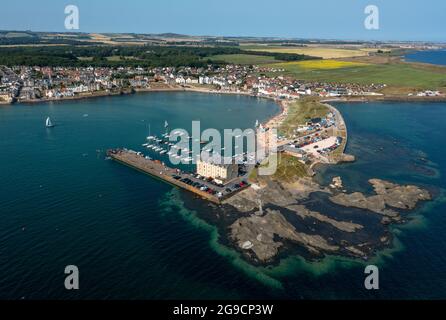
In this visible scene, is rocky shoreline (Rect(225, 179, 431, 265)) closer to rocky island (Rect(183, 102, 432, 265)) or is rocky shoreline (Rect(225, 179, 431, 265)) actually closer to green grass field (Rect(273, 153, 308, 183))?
rocky island (Rect(183, 102, 432, 265))

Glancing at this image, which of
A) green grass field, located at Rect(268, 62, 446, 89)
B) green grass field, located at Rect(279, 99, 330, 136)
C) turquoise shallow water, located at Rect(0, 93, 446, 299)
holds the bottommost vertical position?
turquoise shallow water, located at Rect(0, 93, 446, 299)

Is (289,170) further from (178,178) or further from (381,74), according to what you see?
(381,74)

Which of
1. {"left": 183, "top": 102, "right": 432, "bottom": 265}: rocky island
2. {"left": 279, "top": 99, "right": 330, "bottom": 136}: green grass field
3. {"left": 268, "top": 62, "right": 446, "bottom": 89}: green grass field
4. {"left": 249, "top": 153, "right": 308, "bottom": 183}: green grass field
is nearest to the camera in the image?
{"left": 183, "top": 102, "right": 432, "bottom": 265}: rocky island

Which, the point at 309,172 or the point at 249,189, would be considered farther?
the point at 309,172

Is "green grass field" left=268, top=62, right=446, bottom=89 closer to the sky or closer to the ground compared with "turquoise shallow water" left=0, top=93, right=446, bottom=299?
closer to the sky

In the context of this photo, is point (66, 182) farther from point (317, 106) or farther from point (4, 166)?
point (317, 106)

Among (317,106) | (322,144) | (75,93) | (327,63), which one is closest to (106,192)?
(322,144)

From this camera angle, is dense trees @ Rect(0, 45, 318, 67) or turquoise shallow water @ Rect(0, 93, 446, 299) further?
dense trees @ Rect(0, 45, 318, 67)

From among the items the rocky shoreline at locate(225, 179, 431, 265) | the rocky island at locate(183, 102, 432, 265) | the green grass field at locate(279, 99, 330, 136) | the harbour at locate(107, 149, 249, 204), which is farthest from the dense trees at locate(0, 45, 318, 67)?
the rocky shoreline at locate(225, 179, 431, 265)

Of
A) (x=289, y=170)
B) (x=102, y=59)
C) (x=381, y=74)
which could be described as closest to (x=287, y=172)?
(x=289, y=170)
